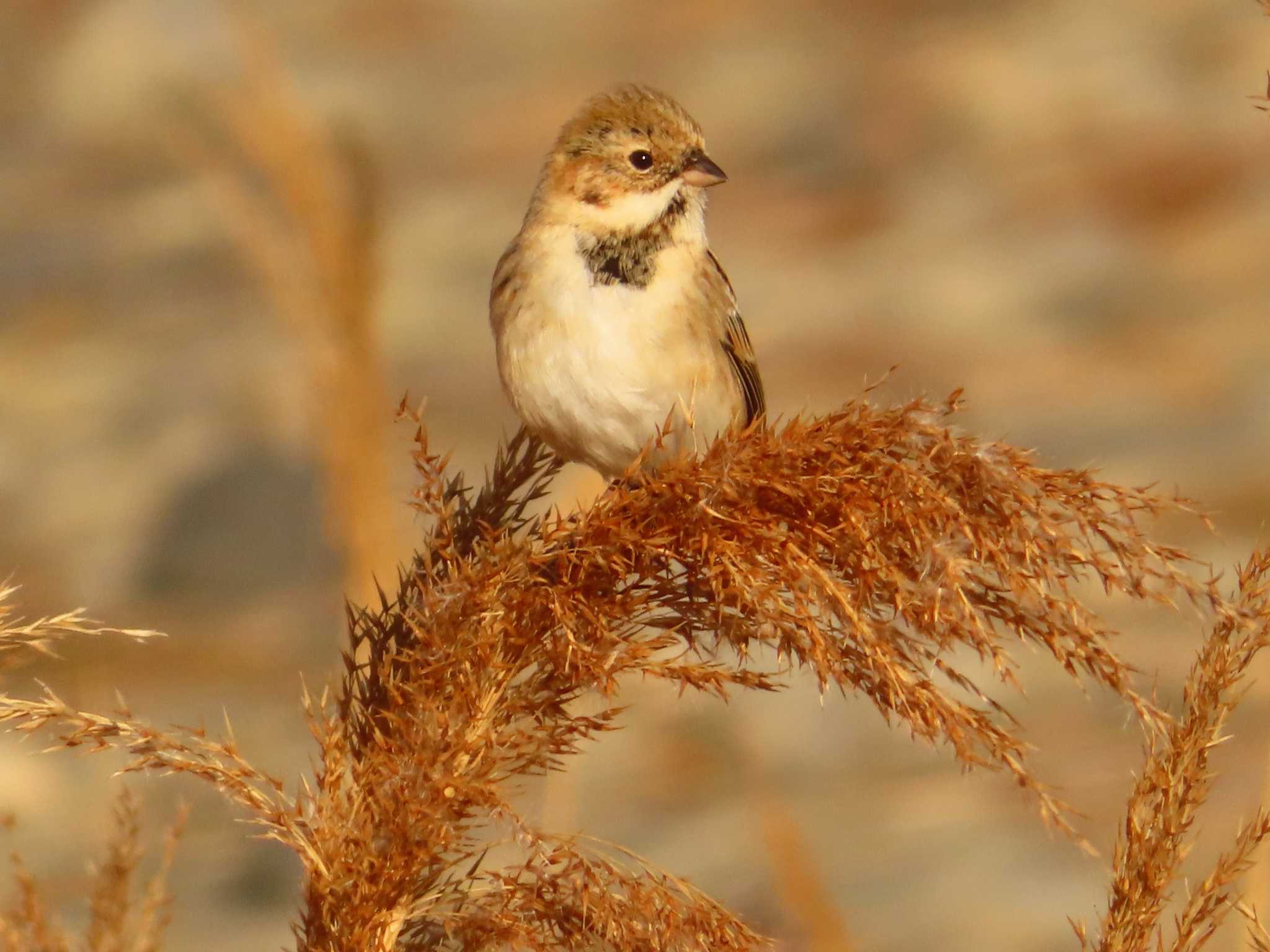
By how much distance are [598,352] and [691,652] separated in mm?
971

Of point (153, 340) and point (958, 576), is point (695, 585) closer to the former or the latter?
point (958, 576)

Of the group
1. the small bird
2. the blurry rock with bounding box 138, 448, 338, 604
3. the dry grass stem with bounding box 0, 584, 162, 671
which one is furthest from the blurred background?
the dry grass stem with bounding box 0, 584, 162, 671

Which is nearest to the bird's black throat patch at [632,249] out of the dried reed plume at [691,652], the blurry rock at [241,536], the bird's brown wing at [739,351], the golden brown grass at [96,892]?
the bird's brown wing at [739,351]

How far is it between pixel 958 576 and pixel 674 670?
0.85 ft

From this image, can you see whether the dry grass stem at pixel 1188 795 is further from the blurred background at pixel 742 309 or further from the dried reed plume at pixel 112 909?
the blurred background at pixel 742 309

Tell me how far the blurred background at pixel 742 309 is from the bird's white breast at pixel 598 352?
1.24ft

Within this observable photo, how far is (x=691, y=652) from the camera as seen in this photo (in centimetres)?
149

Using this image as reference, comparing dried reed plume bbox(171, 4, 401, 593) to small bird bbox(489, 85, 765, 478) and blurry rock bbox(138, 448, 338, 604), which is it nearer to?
small bird bbox(489, 85, 765, 478)

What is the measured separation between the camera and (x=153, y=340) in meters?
8.55

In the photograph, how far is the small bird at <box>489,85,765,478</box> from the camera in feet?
7.91

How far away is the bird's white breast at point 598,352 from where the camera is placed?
7.89 feet

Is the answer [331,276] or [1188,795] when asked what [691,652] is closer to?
[1188,795]

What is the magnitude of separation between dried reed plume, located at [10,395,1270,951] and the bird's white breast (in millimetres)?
910

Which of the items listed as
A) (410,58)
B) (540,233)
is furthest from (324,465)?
(410,58)
